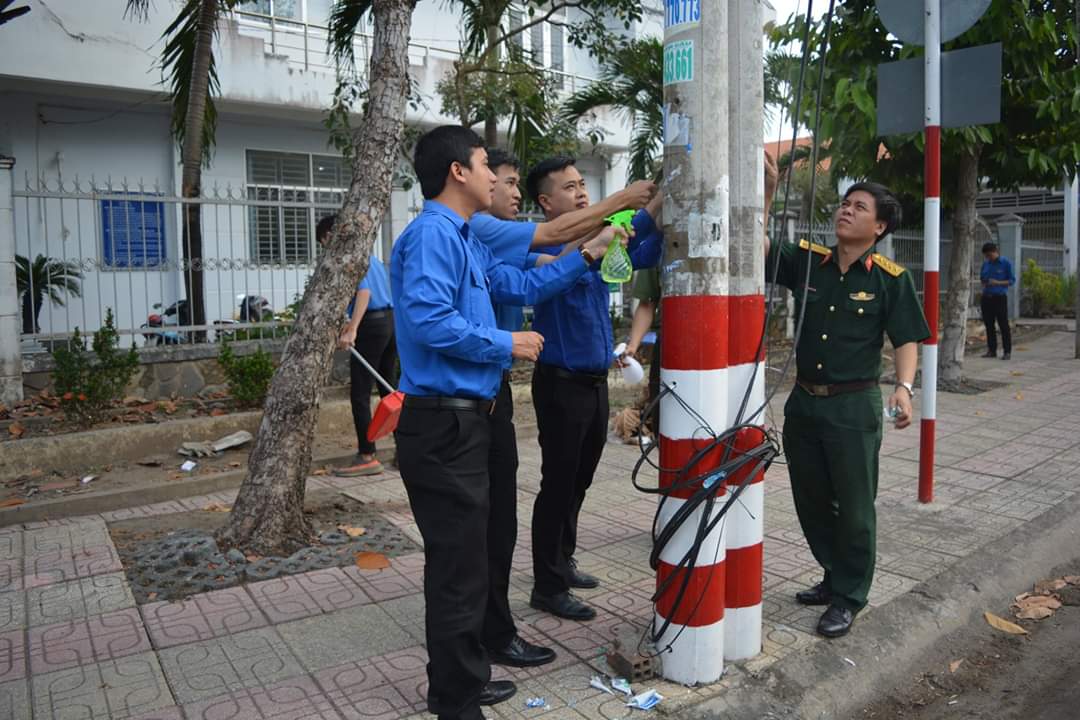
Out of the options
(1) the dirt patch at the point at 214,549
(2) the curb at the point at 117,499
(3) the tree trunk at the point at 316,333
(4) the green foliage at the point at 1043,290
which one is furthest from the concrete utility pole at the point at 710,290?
(4) the green foliage at the point at 1043,290

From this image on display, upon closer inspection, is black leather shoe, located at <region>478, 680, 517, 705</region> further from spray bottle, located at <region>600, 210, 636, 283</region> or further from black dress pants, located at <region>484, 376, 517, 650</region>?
spray bottle, located at <region>600, 210, 636, 283</region>

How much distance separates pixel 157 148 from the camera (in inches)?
474

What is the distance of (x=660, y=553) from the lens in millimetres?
3162

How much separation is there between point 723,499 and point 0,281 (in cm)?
609

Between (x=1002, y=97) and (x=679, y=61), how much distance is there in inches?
281

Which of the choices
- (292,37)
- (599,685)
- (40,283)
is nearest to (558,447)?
(599,685)

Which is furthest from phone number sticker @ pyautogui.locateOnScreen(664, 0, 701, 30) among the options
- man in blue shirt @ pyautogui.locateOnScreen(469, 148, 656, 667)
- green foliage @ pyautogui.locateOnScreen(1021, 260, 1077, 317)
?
green foliage @ pyautogui.locateOnScreen(1021, 260, 1077, 317)

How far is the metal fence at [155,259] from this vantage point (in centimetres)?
727

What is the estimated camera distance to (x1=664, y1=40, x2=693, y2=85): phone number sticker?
2969mm

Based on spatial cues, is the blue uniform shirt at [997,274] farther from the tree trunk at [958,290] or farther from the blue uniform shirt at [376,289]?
the blue uniform shirt at [376,289]

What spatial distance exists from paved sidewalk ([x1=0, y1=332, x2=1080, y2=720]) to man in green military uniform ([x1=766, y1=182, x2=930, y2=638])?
0.34 meters

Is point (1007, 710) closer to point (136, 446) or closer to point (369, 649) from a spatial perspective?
point (369, 649)

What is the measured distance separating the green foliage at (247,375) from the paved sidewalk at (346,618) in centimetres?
141

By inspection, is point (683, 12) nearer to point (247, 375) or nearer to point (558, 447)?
point (558, 447)
